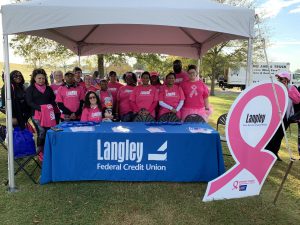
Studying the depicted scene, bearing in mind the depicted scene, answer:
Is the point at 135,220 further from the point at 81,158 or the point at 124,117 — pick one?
the point at 124,117

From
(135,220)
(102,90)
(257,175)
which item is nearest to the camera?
(135,220)

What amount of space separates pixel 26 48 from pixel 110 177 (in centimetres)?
1220

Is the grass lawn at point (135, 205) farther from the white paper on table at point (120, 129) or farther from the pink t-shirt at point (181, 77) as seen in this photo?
the pink t-shirt at point (181, 77)

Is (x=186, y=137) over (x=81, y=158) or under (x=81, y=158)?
over

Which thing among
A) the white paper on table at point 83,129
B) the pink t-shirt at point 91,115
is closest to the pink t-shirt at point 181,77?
the pink t-shirt at point 91,115

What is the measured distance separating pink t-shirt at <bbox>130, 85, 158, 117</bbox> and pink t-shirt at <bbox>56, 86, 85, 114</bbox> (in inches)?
38.3

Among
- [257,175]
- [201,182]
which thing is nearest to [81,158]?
[201,182]

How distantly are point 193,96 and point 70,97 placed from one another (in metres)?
2.22

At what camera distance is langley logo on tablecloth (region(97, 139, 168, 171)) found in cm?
424

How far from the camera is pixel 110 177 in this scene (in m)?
4.36

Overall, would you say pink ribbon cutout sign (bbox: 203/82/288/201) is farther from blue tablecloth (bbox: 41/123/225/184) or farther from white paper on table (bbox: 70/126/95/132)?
white paper on table (bbox: 70/126/95/132)

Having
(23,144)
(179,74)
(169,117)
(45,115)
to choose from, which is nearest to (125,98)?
(169,117)

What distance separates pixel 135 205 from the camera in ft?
12.2

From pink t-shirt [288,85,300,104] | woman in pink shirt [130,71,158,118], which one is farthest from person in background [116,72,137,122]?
pink t-shirt [288,85,300,104]
